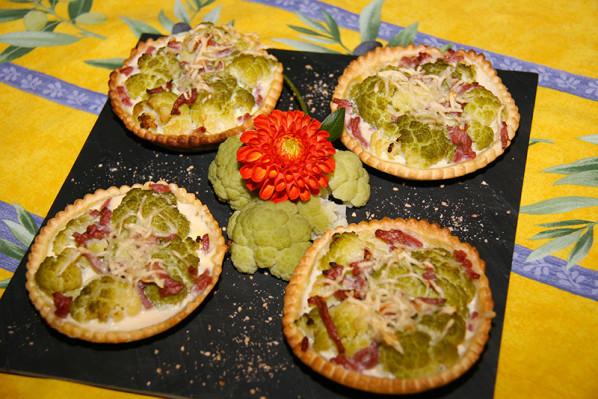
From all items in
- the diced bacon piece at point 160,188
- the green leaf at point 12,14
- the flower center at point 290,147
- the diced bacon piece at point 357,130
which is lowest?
the diced bacon piece at point 160,188

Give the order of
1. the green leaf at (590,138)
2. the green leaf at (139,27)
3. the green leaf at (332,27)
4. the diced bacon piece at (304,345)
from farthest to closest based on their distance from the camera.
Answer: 1. the green leaf at (139,27)
2. the green leaf at (332,27)
3. the green leaf at (590,138)
4. the diced bacon piece at (304,345)

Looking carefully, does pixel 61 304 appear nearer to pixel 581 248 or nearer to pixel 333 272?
pixel 333 272

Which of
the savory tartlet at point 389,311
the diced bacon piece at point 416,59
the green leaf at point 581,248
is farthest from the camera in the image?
the diced bacon piece at point 416,59

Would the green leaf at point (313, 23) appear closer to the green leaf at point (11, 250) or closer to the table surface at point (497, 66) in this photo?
the table surface at point (497, 66)

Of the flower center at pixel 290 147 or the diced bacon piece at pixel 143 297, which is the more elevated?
the flower center at pixel 290 147

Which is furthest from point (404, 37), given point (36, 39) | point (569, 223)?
point (36, 39)

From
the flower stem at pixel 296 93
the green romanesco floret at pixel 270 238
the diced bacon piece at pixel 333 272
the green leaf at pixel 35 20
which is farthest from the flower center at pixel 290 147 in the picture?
the green leaf at pixel 35 20

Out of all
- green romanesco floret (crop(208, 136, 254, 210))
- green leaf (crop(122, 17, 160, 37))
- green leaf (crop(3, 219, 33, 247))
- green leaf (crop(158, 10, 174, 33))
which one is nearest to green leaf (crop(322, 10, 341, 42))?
green leaf (crop(158, 10, 174, 33))
